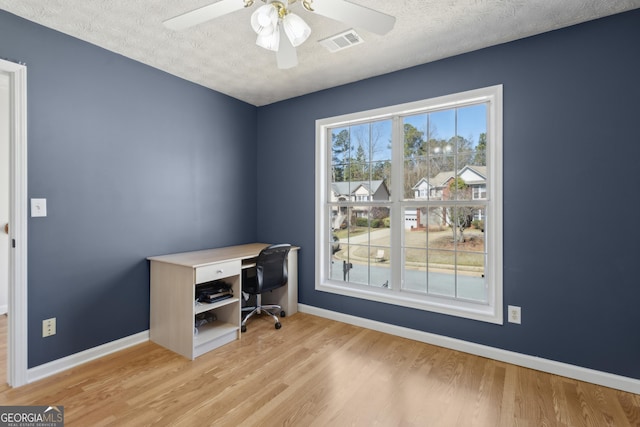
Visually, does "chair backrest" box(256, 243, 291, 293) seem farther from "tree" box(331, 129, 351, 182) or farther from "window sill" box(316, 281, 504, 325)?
"tree" box(331, 129, 351, 182)

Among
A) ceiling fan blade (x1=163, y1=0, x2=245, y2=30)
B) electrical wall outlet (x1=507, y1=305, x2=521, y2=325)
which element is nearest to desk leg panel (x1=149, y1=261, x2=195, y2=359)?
ceiling fan blade (x1=163, y1=0, x2=245, y2=30)

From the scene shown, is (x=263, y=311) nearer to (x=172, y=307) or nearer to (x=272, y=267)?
(x=272, y=267)

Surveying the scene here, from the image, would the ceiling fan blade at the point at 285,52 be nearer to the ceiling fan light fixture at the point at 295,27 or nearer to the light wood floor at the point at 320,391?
the ceiling fan light fixture at the point at 295,27

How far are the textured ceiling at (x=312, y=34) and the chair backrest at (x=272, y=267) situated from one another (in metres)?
1.79

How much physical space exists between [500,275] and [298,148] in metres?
2.49

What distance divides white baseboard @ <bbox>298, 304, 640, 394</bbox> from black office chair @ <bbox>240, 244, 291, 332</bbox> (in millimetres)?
739

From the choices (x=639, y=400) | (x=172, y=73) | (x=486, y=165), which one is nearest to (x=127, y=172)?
(x=172, y=73)

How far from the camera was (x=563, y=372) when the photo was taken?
7.34ft

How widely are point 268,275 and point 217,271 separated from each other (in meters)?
0.60

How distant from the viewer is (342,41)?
7.81 feet

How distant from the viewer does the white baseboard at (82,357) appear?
2.18 m

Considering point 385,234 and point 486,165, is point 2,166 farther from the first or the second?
point 486,165

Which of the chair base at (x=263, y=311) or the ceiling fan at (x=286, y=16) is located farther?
the chair base at (x=263, y=311)

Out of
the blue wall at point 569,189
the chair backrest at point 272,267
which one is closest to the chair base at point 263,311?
the chair backrest at point 272,267
